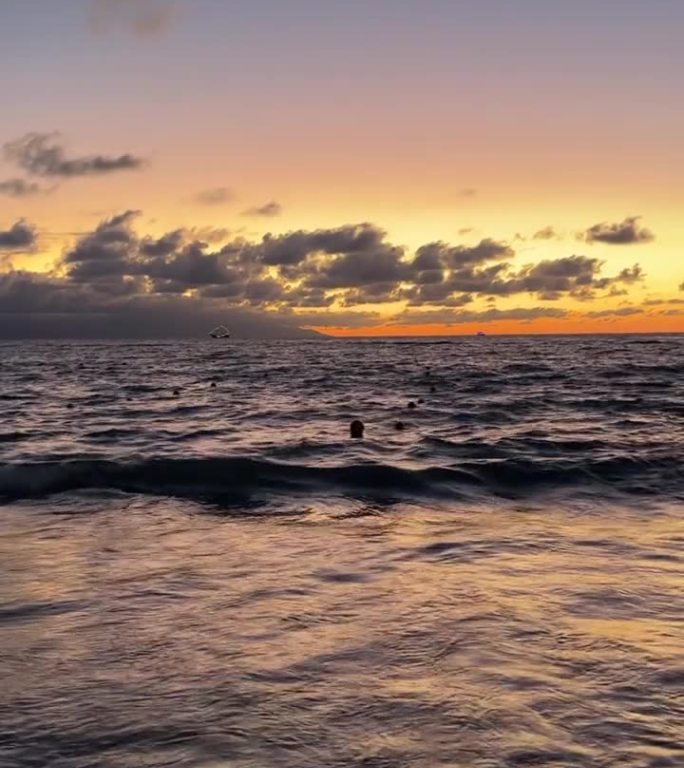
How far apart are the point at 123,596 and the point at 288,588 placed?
1.73 metres

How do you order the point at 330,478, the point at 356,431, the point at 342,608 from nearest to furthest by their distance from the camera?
the point at 342,608, the point at 330,478, the point at 356,431

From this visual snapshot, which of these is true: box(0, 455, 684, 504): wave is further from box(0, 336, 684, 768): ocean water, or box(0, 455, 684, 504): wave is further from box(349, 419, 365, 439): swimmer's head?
box(349, 419, 365, 439): swimmer's head

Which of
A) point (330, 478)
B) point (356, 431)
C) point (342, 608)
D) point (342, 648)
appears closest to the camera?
point (342, 648)

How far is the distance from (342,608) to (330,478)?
32.5 feet

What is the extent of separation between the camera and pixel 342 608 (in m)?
8.30

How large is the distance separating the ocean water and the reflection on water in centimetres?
3

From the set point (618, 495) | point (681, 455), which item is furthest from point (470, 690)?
point (681, 455)

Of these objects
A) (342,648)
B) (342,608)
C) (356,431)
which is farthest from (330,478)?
(342,648)

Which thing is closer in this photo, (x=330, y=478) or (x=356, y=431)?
(x=330, y=478)

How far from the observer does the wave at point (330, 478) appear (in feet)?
54.8

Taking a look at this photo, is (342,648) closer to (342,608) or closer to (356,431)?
(342,608)

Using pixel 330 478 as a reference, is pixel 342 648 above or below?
above

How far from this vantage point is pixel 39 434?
84.4 feet

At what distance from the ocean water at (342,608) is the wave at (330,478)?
0.08 metres
